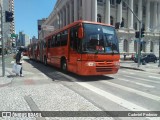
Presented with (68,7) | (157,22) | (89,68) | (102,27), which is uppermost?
(68,7)

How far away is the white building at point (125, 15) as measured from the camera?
2144 inches

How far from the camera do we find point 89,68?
12141 millimetres

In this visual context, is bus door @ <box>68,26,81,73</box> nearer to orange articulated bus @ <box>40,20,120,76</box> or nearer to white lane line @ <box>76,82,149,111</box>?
orange articulated bus @ <box>40,20,120,76</box>

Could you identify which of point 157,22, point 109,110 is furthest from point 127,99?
point 157,22

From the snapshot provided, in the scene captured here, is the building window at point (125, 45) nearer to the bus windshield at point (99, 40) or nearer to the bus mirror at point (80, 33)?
the bus windshield at point (99, 40)

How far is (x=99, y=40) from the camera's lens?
12.5m

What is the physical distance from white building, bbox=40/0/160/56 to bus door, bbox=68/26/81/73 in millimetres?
38618

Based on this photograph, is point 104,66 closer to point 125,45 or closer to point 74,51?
point 74,51

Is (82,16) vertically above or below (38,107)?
above

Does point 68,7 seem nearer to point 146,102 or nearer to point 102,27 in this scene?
point 102,27

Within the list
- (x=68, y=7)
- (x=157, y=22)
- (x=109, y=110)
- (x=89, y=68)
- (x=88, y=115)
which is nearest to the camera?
(x=88, y=115)

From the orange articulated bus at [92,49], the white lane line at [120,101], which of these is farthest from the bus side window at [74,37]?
the white lane line at [120,101]

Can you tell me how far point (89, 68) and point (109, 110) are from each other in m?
5.76

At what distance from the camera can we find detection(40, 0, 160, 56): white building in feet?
179
